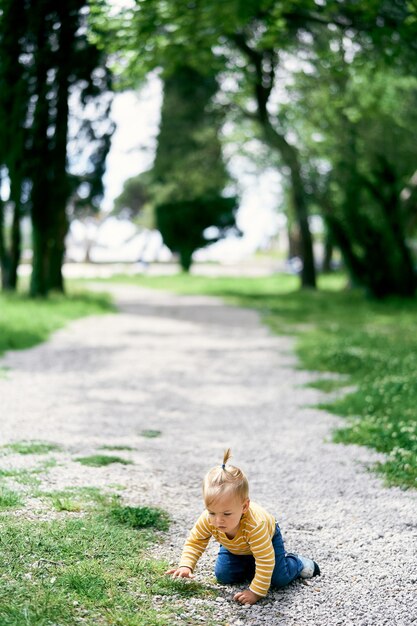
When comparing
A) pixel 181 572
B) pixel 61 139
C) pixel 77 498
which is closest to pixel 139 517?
pixel 77 498

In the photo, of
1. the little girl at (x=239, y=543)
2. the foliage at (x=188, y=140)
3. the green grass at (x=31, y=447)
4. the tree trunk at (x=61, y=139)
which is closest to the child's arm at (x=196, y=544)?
the little girl at (x=239, y=543)

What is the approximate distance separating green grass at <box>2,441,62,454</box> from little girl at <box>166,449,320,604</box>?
7.80 ft

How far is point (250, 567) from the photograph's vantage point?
166 inches

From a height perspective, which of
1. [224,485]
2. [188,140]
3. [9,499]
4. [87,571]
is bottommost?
[87,571]

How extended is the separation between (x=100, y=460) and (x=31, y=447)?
0.68m

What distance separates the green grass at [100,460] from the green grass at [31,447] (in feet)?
1.18

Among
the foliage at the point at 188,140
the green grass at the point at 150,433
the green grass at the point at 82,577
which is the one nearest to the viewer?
the green grass at the point at 82,577

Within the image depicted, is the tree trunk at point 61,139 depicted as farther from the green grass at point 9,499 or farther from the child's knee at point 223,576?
the child's knee at point 223,576

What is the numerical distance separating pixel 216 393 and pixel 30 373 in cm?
267

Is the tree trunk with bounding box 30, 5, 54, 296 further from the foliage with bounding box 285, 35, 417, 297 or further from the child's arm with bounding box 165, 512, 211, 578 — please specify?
the child's arm with bounding box 165, 512, 211, 578

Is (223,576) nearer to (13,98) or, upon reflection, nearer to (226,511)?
(226,511)

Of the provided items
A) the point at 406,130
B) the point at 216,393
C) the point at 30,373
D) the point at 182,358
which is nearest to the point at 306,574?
the point at 216,393

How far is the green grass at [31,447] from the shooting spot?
244 inches

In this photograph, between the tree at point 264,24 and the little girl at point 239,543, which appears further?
the tree at point 264,24
